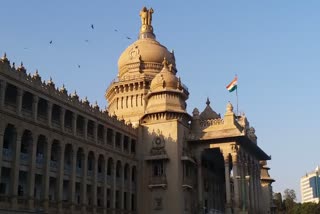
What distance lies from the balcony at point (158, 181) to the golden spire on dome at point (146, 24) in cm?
3088

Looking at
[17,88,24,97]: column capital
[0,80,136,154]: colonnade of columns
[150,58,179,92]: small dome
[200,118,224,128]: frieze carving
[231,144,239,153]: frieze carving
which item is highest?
[150,58,179,92]: small dome

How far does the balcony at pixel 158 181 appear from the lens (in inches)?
2446

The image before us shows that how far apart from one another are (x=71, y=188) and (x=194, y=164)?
21.3 m

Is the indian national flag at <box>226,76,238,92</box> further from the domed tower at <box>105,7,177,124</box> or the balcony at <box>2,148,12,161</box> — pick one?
the balcony at <box>2,148,12,161</box>

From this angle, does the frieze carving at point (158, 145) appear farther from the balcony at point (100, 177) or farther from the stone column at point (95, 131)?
the stone column at point (95, 131)

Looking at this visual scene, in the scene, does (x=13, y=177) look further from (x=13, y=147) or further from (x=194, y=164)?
(x=194, y=164)

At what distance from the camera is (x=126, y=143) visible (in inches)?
2542

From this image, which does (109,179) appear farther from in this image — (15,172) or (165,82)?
(15,172)

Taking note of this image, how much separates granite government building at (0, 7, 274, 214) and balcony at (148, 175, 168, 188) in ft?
0.44

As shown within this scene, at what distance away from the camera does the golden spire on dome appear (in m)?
85.4

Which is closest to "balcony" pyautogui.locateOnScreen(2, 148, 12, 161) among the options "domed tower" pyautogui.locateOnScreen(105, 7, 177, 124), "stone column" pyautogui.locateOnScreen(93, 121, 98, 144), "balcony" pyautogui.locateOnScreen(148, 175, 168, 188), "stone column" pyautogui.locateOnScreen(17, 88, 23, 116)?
"stone column" pyautogui.locateOnScreen(17, 88, 23, 116)

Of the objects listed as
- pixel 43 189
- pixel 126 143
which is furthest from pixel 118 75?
pixel 43 189

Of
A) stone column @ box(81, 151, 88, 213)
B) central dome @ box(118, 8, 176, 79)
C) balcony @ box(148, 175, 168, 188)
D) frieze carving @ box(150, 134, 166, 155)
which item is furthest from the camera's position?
central dome @ box(118, 8, 176, 79)

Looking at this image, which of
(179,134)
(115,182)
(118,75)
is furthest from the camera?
(118,75)
